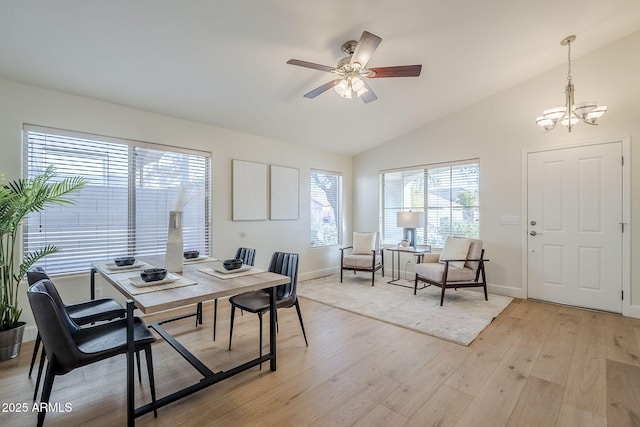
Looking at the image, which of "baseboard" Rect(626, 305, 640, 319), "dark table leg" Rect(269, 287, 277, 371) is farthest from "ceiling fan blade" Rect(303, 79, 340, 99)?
"baseboard" Rect(626, 305, 640, 319)

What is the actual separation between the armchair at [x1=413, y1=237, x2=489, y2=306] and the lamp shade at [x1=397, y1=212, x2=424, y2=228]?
0.55 m

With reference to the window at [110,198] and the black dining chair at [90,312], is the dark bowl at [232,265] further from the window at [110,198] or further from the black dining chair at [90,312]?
the window at [110,198]

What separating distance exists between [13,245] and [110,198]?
89 cm

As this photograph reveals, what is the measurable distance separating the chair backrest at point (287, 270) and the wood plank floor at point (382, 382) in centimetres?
46

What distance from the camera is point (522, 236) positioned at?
162 inches

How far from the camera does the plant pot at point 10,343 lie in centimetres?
235

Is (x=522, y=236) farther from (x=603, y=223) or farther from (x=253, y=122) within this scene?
(x=253, y=122)

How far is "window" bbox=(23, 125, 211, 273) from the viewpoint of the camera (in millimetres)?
2850

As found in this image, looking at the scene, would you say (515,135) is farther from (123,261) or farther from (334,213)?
(123,261)

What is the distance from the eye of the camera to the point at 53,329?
1421mm

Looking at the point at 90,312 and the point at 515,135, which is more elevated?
the point at 515,135

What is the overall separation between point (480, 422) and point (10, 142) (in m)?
4.35

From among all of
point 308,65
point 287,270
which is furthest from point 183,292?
point 308,65

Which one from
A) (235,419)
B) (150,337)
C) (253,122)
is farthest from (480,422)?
(253,122)
